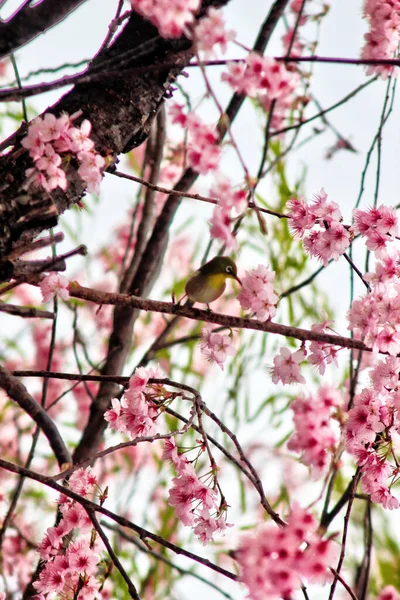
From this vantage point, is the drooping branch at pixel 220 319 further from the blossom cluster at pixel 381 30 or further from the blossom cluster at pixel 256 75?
the blossom cluster at pixel 381 30

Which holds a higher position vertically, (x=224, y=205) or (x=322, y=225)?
(x=322, y=225)

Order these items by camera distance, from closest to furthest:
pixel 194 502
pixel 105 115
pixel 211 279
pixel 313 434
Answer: pixel 313 434, pixel 105 115, pixel 194 502, pixel 211 279

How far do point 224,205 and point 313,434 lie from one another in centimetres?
29

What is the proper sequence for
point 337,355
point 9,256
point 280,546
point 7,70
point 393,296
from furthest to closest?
1. point 7,70
2. point 337,355
3. point 393,296
4. point 9,256
5. point 280,546

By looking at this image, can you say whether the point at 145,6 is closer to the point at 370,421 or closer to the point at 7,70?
the point at 370,421

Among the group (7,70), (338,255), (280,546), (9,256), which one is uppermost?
(7,70)

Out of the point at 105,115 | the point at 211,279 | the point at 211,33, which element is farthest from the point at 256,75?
the point at 211,279

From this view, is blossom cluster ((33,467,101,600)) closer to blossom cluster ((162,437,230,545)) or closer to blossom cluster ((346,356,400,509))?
blossom cluster ((162,437,230,545))

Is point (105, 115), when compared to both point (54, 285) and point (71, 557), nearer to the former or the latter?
point (54, 285)

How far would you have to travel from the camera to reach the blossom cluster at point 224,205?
2.63 feet

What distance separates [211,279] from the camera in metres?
1.25

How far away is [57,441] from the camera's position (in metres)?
1.16

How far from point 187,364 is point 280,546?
5.65ft

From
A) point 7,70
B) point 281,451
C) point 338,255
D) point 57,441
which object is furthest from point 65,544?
point 7,70
